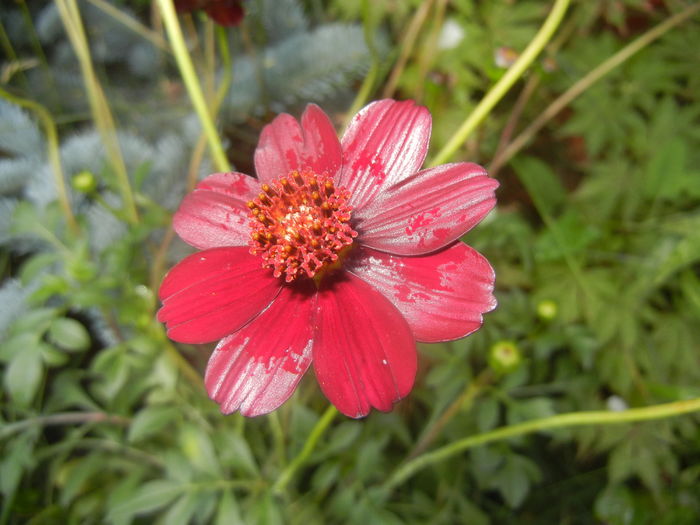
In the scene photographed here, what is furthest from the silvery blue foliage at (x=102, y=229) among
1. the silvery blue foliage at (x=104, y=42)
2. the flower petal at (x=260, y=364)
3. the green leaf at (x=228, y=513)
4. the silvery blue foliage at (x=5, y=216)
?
the flower petal at (x=260, y=364)

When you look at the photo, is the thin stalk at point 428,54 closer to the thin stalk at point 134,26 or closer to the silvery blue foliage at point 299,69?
the silvery blue foliage at point 299,69

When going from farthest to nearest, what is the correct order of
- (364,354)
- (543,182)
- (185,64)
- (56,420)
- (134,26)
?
(543,182) → (134,26) → (56,420) → (185,64) → (364,354)

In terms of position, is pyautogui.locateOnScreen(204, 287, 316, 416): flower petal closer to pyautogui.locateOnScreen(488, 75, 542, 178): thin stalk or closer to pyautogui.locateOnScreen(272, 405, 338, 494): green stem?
pyautogui.locateOnScreen(272, 405, 338, 494): green stem

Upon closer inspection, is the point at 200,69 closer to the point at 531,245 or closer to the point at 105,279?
the point at 105,279

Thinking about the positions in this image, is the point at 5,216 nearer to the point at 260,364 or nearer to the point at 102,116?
the point at 102,116

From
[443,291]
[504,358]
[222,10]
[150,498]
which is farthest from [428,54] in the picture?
[150,498]

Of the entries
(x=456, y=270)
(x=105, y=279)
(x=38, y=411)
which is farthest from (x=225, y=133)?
(x=456, y=270)
